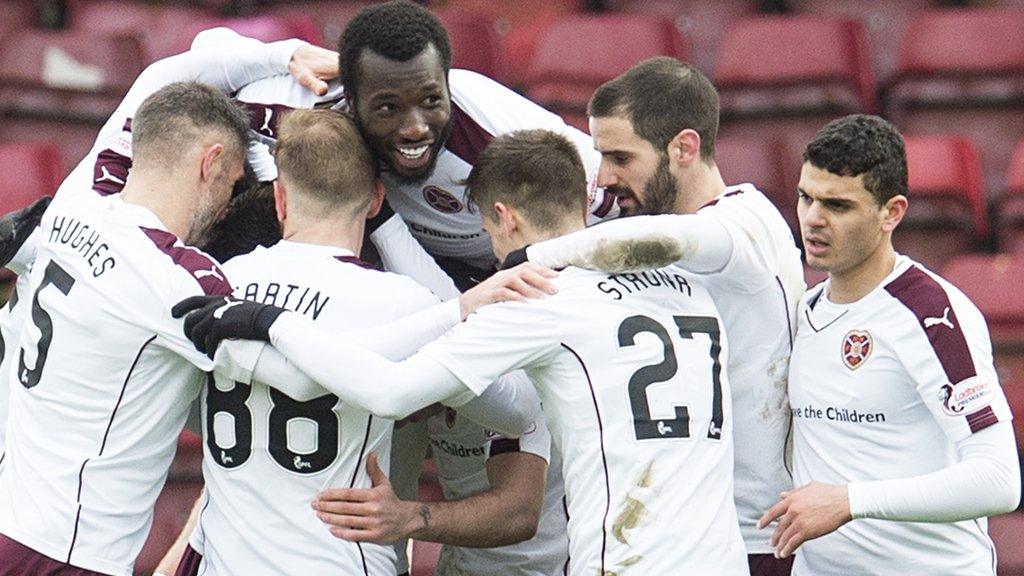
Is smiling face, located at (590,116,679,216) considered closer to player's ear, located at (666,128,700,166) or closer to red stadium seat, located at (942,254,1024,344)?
player's ear, located at (666,128,700,166)

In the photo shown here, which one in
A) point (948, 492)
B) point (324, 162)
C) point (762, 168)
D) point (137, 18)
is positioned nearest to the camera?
point (948, 492)

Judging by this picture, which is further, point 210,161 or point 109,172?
point 109,172

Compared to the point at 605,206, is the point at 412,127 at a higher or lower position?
higher

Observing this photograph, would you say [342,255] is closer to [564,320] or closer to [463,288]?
[564,320]

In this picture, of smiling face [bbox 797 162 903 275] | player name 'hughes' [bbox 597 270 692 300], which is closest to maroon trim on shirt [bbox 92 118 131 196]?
player name 'hughes' [bbox 597 270 692 300]

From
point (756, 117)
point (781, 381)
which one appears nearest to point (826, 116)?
point (756, 117)

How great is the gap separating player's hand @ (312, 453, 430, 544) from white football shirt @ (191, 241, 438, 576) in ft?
0.10

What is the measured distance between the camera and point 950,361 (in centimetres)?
441

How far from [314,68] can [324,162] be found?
0.77 metres

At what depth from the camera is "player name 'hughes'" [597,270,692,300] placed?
4.46m

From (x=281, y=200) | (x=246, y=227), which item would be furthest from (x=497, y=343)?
(x=246, y=227)

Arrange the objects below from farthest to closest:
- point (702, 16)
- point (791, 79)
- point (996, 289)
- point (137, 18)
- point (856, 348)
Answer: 1. point (137, 18)
2. point (702, 16)
3. point (791, 79)
4. point (996, 289)
5. point (856, 348)

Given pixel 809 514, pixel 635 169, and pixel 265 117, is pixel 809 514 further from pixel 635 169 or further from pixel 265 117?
Answer: pixel 265 117

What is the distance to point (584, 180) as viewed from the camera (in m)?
4.70
